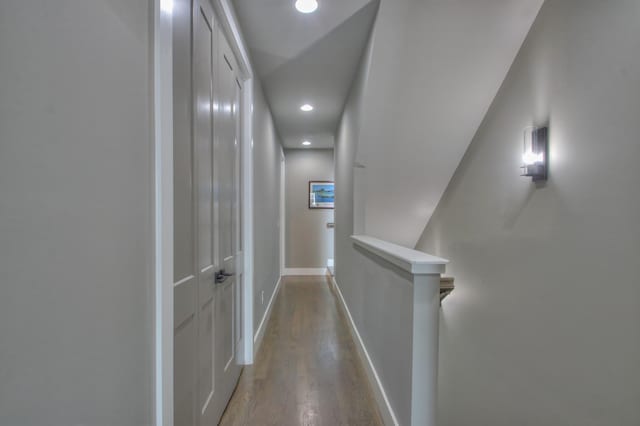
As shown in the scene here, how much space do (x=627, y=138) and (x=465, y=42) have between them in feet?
3.99

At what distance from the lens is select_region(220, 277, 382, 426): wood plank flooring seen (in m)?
1.92

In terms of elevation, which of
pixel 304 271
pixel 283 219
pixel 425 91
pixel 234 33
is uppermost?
pixel 234 33

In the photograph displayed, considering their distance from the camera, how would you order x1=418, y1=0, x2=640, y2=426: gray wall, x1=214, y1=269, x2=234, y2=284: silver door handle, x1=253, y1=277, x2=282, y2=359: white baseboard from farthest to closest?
x1=253, y1=277, x2=282, y2=359: white baseboard
x1=214, y1=269, x2=234, y2=284: silver door handle
x1=418, y1=0, x2=640, y2=426: gray wall

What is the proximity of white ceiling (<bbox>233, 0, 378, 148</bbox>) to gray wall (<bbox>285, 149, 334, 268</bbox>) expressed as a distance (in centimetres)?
225

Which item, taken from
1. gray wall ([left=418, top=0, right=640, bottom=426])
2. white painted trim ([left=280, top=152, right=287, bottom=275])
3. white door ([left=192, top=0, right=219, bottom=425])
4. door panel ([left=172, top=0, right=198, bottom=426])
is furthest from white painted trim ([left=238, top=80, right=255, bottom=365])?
white painted trim ([left=280, top=152, right=287, bottom=275])

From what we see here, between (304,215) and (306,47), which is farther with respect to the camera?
(304,215)

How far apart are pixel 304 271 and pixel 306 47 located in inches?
177

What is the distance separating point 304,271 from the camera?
626 centimetres

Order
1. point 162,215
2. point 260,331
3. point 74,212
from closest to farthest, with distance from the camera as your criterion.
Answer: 1. point 74,212
2. point 162,215
3. point 260,331

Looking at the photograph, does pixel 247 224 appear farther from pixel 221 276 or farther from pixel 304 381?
pixel 304 381

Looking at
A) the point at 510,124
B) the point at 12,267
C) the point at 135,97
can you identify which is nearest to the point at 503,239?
the point at 510,124

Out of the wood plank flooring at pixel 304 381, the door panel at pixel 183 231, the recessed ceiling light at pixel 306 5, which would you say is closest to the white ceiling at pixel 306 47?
the recessed ceiling light at pixel 306 5

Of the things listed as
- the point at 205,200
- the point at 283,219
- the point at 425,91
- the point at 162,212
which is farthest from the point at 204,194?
the point at 283,219

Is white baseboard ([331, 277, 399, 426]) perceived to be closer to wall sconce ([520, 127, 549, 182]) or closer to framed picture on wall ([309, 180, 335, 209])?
wall sconce ([520, 127, 549, 182])
